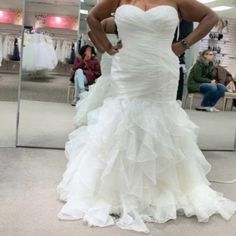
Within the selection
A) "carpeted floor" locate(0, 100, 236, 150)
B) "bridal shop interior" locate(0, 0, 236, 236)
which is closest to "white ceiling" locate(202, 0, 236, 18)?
"bridal shop interior" locate(0, 0, 236, 236)

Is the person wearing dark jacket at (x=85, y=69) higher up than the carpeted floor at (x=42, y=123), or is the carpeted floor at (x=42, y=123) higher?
the person wearing dark jacket at (x=85, y=69)

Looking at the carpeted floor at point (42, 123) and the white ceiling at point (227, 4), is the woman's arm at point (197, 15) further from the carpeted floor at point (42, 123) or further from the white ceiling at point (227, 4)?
the carpeted floor at point (42, 123)

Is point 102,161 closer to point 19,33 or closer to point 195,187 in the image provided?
point 195,187

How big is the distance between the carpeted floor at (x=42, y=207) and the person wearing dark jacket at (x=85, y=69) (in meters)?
0.75

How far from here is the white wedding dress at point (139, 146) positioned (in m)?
2.43

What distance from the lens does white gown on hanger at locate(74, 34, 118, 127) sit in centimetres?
354

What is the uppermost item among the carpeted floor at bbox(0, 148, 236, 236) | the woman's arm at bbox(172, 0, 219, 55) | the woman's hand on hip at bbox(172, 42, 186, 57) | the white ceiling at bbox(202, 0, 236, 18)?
the white ceiling at bbox(202, 0, 236, 18)

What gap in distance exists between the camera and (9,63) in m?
4.55

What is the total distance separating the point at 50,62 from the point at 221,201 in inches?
84.3

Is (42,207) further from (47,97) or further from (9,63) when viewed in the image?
(9,63)

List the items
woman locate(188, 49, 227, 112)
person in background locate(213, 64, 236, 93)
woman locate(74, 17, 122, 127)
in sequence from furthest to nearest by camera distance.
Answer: person in background locate(213, 64, 236, 93), woman locate(188, 49, 227, 112), woman locate(74, 17, 122, 127)

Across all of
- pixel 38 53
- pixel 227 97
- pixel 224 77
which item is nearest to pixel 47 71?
pixel 38 53

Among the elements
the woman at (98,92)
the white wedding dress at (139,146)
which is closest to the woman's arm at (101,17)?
the white wedding dress at (139,146)

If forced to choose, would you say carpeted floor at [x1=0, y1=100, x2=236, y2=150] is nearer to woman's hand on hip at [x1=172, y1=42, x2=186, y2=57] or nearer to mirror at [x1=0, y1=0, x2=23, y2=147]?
mirror at [x1=0, y1=0, x2=23, y2=147]
